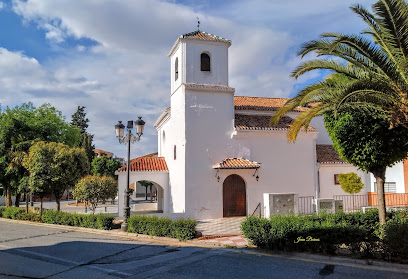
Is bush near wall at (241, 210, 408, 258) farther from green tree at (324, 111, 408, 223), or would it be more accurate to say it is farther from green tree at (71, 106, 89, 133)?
green tree at (71, 106, 89, 133)

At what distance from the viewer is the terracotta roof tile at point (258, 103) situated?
64.2 feet

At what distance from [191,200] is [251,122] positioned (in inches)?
220

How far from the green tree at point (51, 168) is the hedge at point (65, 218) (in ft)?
4.25

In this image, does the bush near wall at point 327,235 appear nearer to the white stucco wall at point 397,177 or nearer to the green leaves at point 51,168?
the green leaves at point 51,168

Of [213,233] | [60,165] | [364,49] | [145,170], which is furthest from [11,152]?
[364,49]

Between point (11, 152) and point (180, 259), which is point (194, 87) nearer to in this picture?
point (180, 259)

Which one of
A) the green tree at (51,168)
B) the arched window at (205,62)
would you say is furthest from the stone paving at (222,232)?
the arched window at (205,62)

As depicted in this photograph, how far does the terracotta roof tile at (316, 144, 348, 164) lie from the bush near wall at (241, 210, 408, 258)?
32.2ft

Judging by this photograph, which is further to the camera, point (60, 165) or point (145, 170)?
point (145, 170)

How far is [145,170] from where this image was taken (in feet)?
60.7

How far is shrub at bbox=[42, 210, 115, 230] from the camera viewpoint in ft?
45.0

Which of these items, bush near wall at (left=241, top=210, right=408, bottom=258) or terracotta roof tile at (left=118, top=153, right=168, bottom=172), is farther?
terracotta roof tile at (left=118, top=153, right=168, bottom=172)

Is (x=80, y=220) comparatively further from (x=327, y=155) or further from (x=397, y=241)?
(x=327, y=155)

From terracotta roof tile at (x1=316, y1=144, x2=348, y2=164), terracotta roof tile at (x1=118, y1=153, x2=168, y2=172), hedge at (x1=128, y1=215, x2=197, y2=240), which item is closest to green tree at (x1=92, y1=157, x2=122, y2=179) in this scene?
terracotta roof tile at (x1=118, y1=153, x2=168, y2=172)
